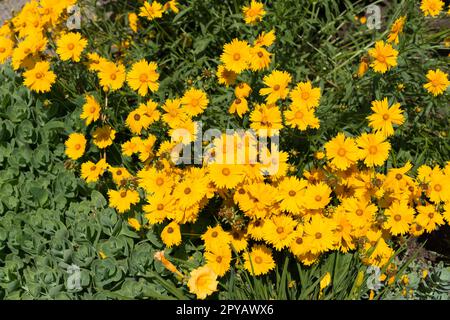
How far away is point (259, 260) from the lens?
2.63 metres

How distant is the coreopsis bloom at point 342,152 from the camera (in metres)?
2.63

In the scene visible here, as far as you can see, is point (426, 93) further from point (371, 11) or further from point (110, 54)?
point (110, 54)

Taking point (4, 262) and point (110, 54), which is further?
point (110, 54)

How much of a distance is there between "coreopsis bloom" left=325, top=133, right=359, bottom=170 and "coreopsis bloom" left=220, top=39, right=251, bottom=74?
1.82 feet

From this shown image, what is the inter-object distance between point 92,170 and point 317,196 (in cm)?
115

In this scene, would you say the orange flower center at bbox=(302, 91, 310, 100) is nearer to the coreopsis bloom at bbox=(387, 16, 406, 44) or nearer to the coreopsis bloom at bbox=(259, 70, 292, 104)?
the coreopsis bloom at bbox=(259, 70, 292, 104)

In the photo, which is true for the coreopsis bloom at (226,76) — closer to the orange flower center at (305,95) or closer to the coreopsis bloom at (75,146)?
the orange flower center at (305,95)

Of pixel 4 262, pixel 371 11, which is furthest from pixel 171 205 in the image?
pixel 371 11

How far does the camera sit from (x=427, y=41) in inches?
131

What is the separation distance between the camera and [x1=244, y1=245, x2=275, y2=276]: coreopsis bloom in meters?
2.62

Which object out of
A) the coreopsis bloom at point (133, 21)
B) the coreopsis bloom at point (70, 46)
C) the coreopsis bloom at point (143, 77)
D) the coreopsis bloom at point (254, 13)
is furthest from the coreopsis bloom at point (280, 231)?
the coreopsis bloom at point (133, 21)

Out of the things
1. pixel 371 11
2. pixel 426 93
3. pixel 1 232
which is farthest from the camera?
pixel 371 11
